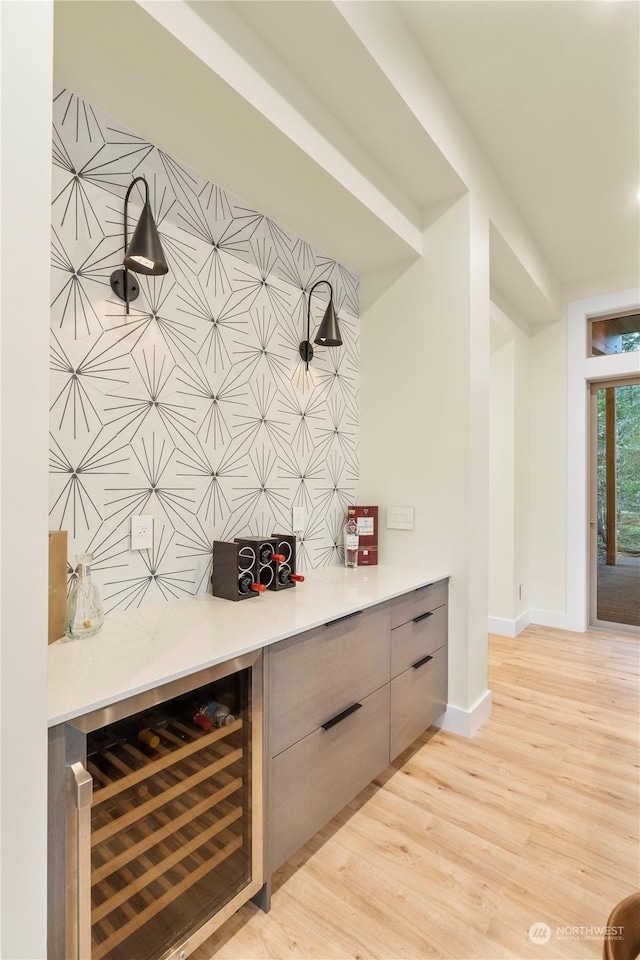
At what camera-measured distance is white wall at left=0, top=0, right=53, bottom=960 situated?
758 millimetres

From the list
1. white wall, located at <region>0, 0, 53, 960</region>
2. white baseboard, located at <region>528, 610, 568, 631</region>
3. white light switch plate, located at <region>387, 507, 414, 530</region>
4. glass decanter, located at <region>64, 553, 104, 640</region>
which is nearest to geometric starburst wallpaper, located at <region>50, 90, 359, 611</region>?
glass decanter, located at <region>64, 553, 104, 640</region>

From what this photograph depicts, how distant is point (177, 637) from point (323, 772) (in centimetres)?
67

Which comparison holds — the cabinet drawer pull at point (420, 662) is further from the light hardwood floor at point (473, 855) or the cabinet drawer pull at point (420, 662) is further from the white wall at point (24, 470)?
the white wall at point (24, 470)

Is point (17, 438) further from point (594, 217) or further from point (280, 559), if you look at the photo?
point (594, 217)

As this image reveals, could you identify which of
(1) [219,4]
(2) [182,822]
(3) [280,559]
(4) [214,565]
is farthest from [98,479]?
(1) [219,4]

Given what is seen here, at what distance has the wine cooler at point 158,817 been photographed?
2.97 ft

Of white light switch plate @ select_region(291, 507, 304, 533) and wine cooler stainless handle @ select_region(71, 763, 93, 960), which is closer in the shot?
wine cooler stainless handle @ select_region(71, 763, 93, 960)

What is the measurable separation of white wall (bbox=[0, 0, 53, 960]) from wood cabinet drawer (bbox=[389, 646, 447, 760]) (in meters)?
1.39

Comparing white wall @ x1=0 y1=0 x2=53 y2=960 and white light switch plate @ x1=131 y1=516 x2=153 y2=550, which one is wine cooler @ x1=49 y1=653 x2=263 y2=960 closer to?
white wall @ x1=0 y1=0 x2=53 y2=960

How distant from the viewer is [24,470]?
0.78m

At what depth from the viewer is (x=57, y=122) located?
139 cm

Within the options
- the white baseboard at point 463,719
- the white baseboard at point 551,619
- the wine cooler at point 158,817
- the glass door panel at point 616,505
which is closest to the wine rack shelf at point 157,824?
the wine cooler at point 158,817

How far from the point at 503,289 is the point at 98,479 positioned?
3225 millimetres

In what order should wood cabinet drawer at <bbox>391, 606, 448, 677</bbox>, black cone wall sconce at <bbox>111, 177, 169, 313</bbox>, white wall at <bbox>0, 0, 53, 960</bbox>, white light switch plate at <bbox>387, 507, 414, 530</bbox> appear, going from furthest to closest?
1. white light switch plate at <bbox>387, 507, 414, 530</bbox>
2. wood cabinet drawer at <bbox>391, 606, 448, 677</bbox>
3. black cone wall sconce at <bbox>111, 177, 169, 313</bbox>
4. white wall at <bbox>0, 0, 53, 960</bbox>
